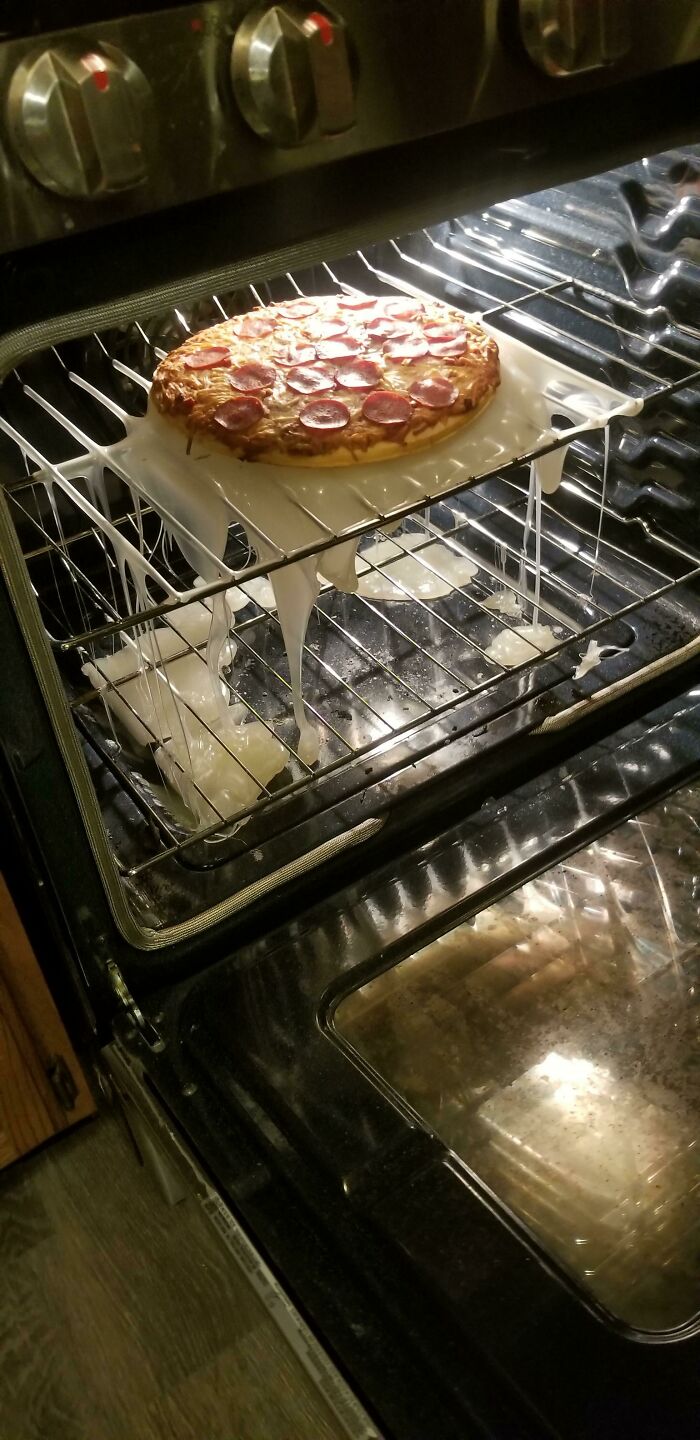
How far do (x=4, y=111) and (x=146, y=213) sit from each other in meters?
0.09

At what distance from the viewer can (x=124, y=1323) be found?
1.09m

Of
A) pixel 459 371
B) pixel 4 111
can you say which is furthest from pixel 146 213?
pixel 459 371

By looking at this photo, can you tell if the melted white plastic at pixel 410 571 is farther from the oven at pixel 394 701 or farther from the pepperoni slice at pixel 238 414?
the pepperoni slice at pixel 238 414

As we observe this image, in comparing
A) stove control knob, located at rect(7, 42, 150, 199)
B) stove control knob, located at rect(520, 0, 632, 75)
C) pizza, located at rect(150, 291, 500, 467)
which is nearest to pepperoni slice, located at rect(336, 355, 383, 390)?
pizza, located at rect(150, 291, 500, 467)

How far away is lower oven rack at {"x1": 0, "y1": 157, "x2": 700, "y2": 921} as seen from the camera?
3.74 feet

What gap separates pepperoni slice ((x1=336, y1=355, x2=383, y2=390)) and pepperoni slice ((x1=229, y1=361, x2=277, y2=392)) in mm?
66

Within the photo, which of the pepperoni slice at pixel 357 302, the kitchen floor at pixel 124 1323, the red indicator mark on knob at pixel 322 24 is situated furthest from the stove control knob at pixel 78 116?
the kitchen floor at pixel 124 1323

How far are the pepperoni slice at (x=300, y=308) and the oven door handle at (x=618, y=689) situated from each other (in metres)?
0.51

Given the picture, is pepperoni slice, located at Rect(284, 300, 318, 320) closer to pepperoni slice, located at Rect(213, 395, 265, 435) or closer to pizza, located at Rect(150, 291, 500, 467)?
pizza, located at Rect(150, 291, 500, 467)

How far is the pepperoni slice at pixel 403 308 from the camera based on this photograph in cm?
114

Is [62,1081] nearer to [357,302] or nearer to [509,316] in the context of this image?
[357,302]

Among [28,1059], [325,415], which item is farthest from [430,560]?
[28,1059]

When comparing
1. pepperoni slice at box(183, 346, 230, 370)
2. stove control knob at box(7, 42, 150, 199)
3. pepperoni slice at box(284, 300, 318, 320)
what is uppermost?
stove control knob at box(7, 42, 150, 199)

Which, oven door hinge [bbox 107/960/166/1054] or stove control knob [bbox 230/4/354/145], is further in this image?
oven door hinge [bbox 107/960/166/1054]
